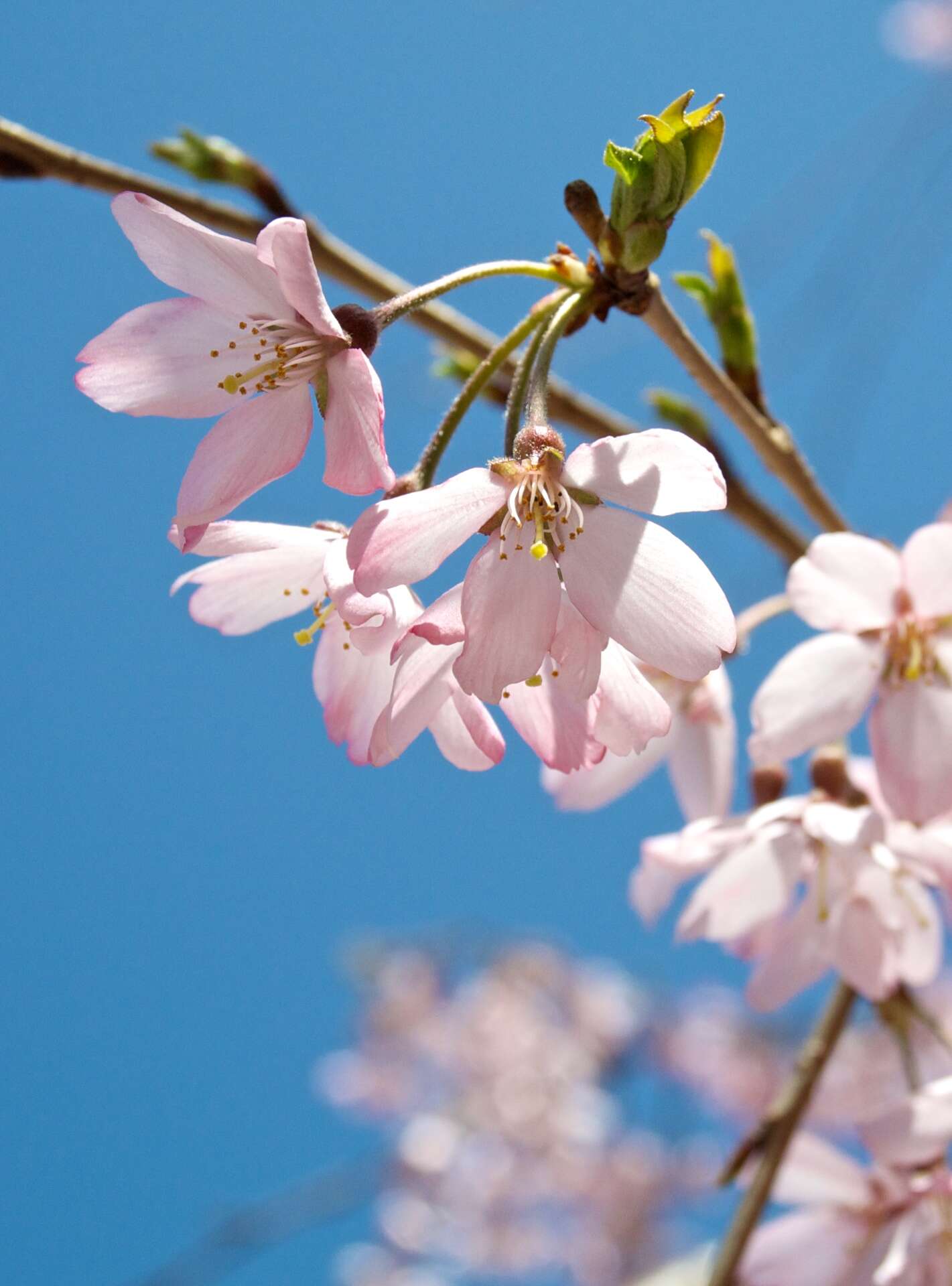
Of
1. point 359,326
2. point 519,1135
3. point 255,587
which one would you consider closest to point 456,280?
point 359,326

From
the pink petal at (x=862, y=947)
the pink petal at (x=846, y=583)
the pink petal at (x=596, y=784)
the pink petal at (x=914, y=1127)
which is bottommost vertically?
the pink petal at (x=914, y=1127)

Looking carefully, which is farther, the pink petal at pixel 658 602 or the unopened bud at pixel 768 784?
the unopened bud at pixel 768 784

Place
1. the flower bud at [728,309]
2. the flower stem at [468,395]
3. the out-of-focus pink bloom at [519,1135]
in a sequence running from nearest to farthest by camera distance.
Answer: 1. the flower stem at [468,395]
2. the flower bud at [728,309]
3. the out-of-focus pink bloom at [519,1135]

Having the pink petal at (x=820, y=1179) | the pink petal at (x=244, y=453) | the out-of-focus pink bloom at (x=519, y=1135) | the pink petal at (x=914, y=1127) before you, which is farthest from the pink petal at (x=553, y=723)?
the out-of-focus pink bloom at (x=519, y=1135)

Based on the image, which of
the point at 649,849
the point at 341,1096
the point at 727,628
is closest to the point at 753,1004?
the point at 649,849

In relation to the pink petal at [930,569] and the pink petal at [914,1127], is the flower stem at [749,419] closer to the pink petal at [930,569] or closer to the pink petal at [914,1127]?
the pink petal at [930,569]

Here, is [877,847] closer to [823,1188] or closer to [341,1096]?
[823,1188]
